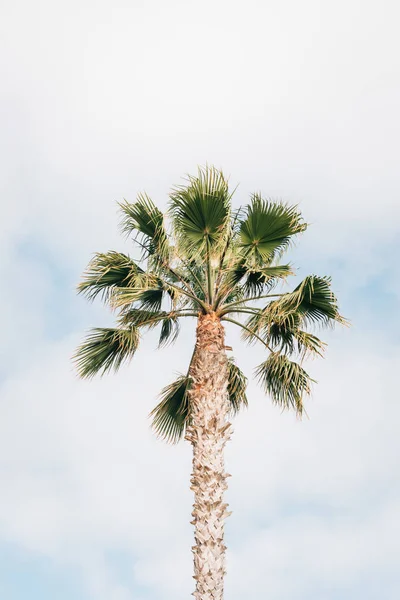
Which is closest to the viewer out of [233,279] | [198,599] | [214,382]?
[198,599]

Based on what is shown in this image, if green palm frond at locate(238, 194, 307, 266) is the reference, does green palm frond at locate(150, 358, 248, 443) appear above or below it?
below

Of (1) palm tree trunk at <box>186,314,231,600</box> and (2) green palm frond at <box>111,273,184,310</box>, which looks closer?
(1) palm tree trunk at <box>186,314,231,600</box>

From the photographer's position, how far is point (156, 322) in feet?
49.8

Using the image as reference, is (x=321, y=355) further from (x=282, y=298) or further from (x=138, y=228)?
(x=138, y=228)

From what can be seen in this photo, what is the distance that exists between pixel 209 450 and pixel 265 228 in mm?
3922

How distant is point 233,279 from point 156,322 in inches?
61.6

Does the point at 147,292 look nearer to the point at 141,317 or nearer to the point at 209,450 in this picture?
the point at 141,317

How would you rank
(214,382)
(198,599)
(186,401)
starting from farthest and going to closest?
(186,401)
(214,382)
(198,599)

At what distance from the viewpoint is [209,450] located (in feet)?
44.2

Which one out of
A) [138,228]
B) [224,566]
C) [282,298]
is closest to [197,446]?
[224,566]

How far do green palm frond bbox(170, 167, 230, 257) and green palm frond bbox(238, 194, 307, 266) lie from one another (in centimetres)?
49

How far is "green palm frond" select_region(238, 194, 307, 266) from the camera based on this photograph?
1473 centimetres

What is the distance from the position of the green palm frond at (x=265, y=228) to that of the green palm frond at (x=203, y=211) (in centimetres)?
49

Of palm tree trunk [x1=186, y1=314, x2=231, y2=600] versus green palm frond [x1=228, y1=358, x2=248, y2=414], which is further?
green palm frond [x1=228, y1=358, x2=248, y2=414]
